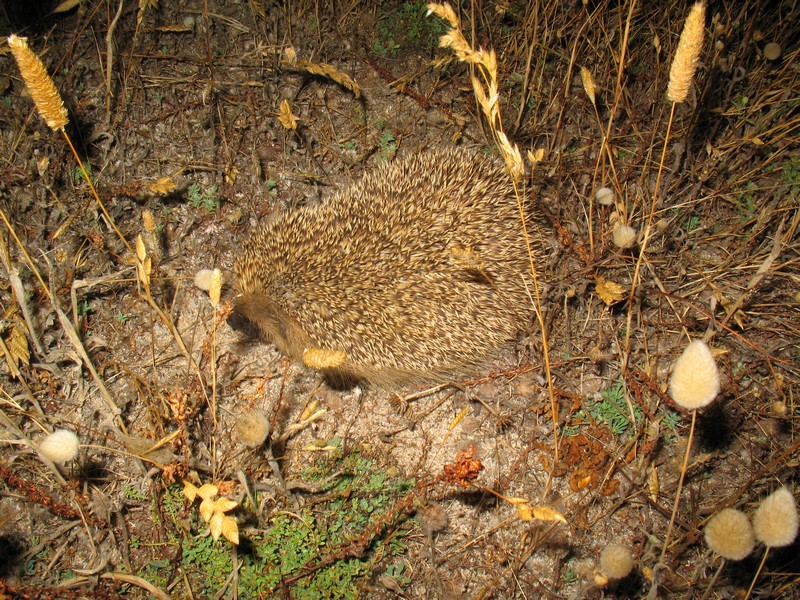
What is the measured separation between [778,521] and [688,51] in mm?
1956

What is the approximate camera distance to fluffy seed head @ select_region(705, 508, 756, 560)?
7.07ft

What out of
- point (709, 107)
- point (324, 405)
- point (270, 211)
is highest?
point (709, 107)

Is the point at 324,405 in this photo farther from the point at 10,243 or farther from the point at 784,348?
the point at 784,348

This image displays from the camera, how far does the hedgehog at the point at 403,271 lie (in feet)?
11.0

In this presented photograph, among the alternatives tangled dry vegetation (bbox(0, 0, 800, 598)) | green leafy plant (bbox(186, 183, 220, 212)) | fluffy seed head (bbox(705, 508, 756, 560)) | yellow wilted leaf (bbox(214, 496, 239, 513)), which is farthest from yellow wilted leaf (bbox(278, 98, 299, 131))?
fluffy seed head (bbox(705, 508, 756, 560))

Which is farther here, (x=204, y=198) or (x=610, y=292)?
(x=204, y=198)

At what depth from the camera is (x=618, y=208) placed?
11.1 feet

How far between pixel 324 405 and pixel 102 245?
6.60ft

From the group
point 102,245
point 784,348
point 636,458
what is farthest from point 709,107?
point 102,245

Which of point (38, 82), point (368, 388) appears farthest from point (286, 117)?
point (368, 388)

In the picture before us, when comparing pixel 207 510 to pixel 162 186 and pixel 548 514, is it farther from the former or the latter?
pixel 162 186

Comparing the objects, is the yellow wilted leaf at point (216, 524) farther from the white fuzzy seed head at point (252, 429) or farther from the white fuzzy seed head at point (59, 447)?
the white fuzzy seed head at point (59, 447)

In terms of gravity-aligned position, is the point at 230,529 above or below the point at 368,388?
above

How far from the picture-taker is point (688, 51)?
2.27m
